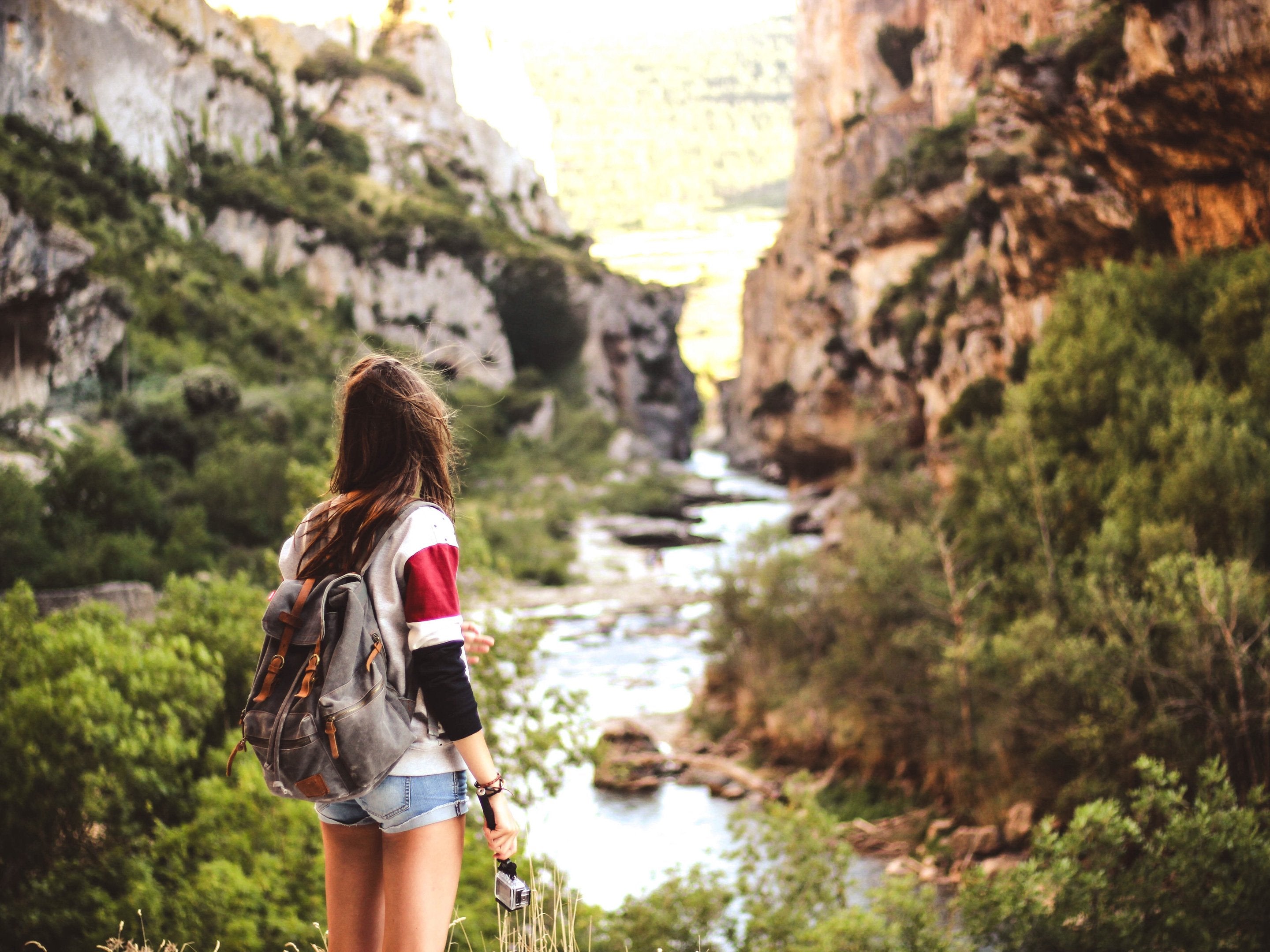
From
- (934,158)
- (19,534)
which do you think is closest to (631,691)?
(19,534)

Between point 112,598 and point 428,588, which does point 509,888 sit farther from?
point 112,598

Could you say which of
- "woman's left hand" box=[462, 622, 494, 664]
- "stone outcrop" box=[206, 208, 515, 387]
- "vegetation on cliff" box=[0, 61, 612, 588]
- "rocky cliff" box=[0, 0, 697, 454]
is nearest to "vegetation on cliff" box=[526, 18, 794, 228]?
"rocky cliff" box=[0, 0, 697, 454]

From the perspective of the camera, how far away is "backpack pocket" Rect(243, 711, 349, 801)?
2270 mm

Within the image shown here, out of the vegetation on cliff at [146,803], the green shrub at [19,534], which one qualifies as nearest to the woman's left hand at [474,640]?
the vegetation on cliff at [146,803]

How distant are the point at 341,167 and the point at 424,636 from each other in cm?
6393

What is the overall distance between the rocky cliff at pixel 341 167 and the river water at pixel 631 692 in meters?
9.48

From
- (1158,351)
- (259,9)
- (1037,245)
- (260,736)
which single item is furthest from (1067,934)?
(259,9)

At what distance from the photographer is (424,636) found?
2338 millimetres

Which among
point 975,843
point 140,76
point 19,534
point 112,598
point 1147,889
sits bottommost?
point 975,843

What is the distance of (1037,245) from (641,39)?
500ft

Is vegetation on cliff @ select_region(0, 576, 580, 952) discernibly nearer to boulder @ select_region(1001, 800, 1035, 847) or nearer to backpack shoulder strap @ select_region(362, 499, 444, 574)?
backpack shoulder strap @ select_region(362, 499, 444, 574)

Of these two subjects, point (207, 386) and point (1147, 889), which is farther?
point (207, 386)

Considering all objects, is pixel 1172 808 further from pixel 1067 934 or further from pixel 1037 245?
pixel 1037 245

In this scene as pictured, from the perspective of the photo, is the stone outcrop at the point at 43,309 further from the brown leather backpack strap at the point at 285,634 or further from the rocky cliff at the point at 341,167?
the brown leather backpack strap at the point at 285,634
